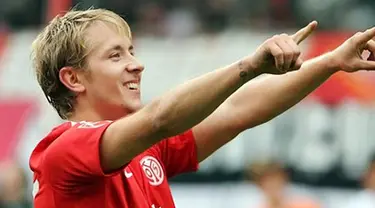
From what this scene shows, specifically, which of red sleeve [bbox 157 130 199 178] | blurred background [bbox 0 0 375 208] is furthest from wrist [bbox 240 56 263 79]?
blurred background [bbox 0 0 375 208]

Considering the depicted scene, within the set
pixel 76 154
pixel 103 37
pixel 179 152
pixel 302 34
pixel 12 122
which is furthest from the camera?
pixel 12 122

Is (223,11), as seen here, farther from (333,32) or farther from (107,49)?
(107,49)

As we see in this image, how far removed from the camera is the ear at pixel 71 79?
16.7 feet

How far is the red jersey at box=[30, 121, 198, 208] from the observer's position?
464 cm

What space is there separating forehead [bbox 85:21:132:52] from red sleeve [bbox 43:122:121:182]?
0.40 meters

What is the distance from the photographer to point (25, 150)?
587 inches

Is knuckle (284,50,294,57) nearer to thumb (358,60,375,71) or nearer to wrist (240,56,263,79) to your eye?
wrist (240,56,263,79)

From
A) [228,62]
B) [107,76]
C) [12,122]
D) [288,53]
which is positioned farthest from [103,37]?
[12,122]

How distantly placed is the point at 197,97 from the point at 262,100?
0.93 m

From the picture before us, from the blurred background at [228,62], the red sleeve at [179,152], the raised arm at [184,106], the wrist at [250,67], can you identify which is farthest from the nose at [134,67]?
the blurred background at [228,62]

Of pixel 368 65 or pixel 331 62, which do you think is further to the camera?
pixel 331 62

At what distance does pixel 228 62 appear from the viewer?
49.0 feet

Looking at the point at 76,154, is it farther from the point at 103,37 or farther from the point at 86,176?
the point at 103,37

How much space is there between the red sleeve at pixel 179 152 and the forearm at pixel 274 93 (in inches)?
9.4
